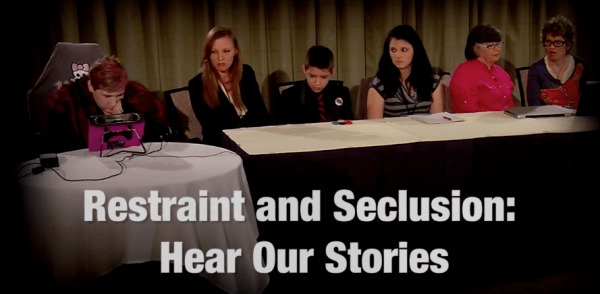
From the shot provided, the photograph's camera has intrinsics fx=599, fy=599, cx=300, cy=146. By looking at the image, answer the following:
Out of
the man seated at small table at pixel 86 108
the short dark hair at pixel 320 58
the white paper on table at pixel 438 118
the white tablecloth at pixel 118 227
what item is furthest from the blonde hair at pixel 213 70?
the white tablecloth at pixel 118 227

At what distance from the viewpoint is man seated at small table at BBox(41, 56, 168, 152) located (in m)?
2.37

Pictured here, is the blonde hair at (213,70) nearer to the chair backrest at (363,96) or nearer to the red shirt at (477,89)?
the chair backrest at (363,96)

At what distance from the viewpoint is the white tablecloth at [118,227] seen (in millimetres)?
1822

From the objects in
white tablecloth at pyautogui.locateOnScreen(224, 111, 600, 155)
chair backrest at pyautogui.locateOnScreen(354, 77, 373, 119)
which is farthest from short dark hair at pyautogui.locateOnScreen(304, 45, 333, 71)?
white tablecloth at pyautogui.locateOnScreen(224, 111, 600, 155)

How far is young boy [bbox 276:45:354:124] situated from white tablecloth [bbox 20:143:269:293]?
128cm

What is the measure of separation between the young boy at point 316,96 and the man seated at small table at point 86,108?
35.6 inches

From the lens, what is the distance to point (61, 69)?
3283 mm

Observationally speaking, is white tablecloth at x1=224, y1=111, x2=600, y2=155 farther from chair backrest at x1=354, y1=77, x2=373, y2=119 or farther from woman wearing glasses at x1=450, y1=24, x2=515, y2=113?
chair backrest at x1=354, y1=77, x2=373, y2=119

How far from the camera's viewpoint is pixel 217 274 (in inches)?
76.2

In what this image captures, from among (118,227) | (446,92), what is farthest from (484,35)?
(118,227)

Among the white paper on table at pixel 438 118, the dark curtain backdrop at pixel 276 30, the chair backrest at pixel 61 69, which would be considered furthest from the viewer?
the dark curtain backdrop at pixel 276 30

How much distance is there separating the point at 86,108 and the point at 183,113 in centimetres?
99

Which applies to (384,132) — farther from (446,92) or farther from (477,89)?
(446,92)

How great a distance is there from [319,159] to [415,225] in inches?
20.6
